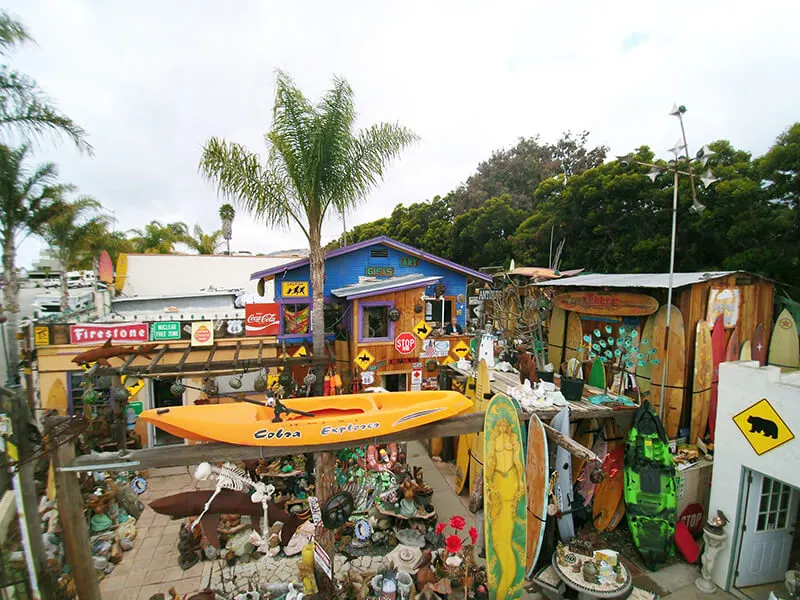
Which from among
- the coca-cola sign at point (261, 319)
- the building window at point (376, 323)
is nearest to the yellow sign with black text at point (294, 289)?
the coca-cola sign at point (261, 319)

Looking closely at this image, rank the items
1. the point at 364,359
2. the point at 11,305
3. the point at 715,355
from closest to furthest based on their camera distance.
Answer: the point at 715,355 → the point at 11,305 → the point at 364,359

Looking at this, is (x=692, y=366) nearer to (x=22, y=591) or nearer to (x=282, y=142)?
(x=282, y=142)

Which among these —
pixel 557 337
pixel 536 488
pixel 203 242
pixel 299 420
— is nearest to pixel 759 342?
pixel 557 337

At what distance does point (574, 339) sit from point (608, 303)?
2178 mm

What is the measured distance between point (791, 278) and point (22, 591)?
20.1m

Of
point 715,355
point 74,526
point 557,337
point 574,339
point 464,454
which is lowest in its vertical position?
point 464,454

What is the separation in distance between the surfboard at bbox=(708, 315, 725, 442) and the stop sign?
27.6ft

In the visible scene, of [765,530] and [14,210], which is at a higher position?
[14,210]

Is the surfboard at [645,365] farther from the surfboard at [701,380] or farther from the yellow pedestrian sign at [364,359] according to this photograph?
the yellow pedestrian sign at [364,359]

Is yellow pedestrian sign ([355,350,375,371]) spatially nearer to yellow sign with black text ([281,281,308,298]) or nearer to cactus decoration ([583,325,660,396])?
yellow sign with black text ([281,281,308,298])

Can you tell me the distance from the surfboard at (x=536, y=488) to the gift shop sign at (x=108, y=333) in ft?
37.4

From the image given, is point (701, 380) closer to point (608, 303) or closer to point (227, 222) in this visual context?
point (608, 303)

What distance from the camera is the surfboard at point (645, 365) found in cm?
1032

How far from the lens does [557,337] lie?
14000 mm
